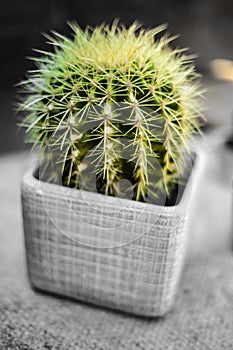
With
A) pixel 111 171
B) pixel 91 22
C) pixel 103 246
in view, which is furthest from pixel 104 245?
pixel 91 22

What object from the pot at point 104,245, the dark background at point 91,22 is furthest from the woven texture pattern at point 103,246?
the dark background at point 91,22

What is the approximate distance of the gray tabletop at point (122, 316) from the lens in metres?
0.81

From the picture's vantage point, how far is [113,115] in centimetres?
71

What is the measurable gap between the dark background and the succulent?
2.71ft

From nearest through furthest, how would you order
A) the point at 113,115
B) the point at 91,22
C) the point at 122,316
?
1. the point at 113,115
2. the point at 122,316
3. the point at 91,22

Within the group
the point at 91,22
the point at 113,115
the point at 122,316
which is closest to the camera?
the point at 113,115

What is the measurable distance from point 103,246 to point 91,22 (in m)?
1.10

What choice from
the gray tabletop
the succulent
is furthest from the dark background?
the succulent

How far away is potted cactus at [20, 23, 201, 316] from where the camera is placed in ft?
2.37

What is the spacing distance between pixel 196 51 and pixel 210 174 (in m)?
0.53

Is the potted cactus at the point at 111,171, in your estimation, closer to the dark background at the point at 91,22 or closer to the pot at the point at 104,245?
the pot at the point at 104,245

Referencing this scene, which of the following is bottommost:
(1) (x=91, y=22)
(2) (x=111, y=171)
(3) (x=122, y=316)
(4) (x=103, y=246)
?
(3) (x=122, y=316)

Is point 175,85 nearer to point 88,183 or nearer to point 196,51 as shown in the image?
point 88,183

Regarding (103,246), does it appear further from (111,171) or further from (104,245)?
(111,171)
